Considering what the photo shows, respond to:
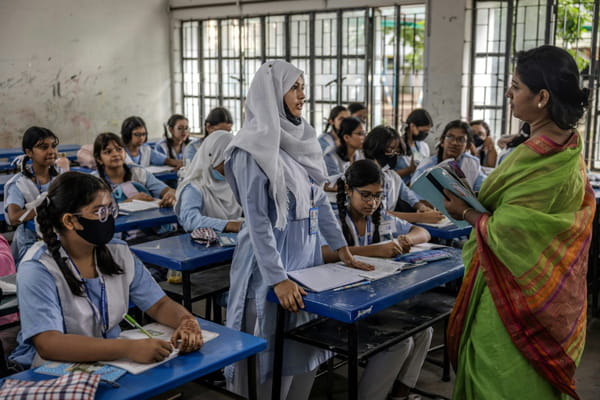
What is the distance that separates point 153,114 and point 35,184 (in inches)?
255

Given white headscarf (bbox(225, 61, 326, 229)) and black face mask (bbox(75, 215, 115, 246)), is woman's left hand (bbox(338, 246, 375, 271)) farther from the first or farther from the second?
black face mask (bbox(75, 215, 115, 246))

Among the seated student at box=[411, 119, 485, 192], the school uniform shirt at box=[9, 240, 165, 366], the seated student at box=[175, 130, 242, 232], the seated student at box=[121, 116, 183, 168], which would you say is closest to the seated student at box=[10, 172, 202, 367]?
the school uniform shirt at box=[9, 240, 165, 366]

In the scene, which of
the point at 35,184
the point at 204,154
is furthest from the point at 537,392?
the point at 35,184

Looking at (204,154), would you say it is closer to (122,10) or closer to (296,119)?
(296,119)

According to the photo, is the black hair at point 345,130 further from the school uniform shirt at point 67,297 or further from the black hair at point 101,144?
the school uniform shirt at point 67,297

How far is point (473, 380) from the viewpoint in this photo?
208 centimetres

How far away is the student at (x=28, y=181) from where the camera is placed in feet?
12.9

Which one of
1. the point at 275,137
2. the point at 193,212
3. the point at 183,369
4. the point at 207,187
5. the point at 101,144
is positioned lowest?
the point at 183,369

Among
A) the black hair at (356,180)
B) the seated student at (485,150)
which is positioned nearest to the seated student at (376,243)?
the black hair at (356,180)

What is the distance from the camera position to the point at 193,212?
3.48 m

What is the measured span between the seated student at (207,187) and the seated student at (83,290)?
1446 mm

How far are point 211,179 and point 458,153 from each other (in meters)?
2.03

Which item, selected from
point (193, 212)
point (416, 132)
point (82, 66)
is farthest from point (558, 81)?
point (82, 66)

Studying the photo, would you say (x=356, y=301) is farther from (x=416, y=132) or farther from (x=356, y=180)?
(x=416, y=132)
